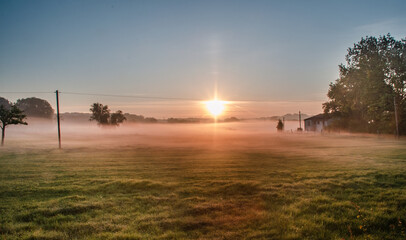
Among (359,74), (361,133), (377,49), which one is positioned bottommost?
(361,133)

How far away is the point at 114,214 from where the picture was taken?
29.2 ft

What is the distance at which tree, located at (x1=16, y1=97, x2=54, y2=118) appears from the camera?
116 m

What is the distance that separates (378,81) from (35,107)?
124 m

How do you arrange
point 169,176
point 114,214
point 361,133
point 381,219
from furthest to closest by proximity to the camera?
point 361,133 → point 169,176 → point 114,214 → point 381,219

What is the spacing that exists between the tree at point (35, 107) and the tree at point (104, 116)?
38.8 meters

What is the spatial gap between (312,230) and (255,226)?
156 cm

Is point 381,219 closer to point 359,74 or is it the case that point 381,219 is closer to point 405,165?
point 405,165

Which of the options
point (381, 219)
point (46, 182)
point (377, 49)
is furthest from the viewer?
point (377, 49)

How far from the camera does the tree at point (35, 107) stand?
11550 centimetres

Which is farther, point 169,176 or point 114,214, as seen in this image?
point 169,176

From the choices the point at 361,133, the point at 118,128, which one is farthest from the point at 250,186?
the point at 118,128

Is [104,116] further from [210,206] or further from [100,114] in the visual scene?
[210,206]

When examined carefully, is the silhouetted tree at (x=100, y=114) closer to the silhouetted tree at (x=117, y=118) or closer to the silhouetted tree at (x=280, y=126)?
the silhouetted tree at (x=117, y=118)

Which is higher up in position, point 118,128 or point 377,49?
point 377,49
